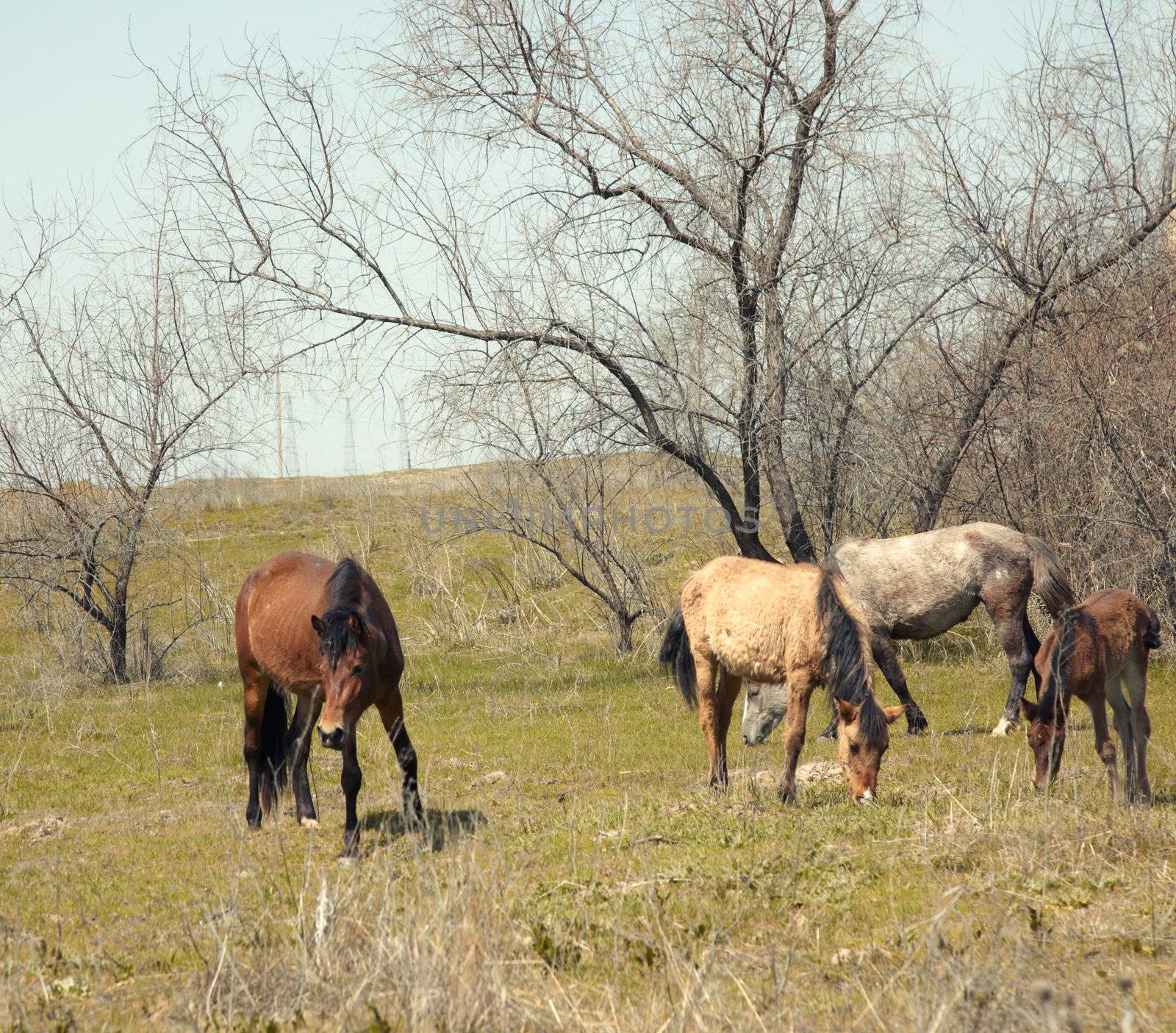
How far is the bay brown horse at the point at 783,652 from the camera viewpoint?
286 inches

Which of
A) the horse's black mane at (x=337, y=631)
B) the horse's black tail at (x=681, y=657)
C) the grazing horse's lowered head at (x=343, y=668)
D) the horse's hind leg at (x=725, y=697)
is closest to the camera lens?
the grazing horse's lowered head at (x=343, y=668)

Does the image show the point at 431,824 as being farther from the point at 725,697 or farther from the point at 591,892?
the point at 725,697

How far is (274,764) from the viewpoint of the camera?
7957 mm

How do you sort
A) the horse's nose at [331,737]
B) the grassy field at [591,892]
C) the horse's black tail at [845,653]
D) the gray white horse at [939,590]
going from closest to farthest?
the grassy field at [591,892]
the horse's nose at [331,737]
the horse's black tail at [845,653]
the gray white horse at [939,590]

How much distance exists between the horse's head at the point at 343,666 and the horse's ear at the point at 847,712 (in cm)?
290

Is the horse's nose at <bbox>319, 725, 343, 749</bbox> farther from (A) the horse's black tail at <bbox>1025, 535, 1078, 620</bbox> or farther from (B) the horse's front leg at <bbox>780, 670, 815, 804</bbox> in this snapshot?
(A) the horse's black tail at <bbox>1025, 535, 1078, 620</bbox>

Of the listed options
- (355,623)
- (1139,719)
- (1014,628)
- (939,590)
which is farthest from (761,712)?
(355,623)

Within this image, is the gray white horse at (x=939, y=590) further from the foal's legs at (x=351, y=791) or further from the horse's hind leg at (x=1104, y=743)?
the foal's legs at (x=351, y=791)

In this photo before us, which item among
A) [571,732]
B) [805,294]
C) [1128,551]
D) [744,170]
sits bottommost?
[571,732]

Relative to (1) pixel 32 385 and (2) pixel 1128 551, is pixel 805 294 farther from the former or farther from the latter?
(1) pixel 32 385

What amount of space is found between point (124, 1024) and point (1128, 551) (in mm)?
10935

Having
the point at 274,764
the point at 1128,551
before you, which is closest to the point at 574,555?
the point at 1128,551

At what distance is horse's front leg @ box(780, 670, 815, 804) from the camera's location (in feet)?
24.2

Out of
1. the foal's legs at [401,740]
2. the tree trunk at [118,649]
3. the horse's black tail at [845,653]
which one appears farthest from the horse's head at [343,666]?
the tree trunk at [118,649]
